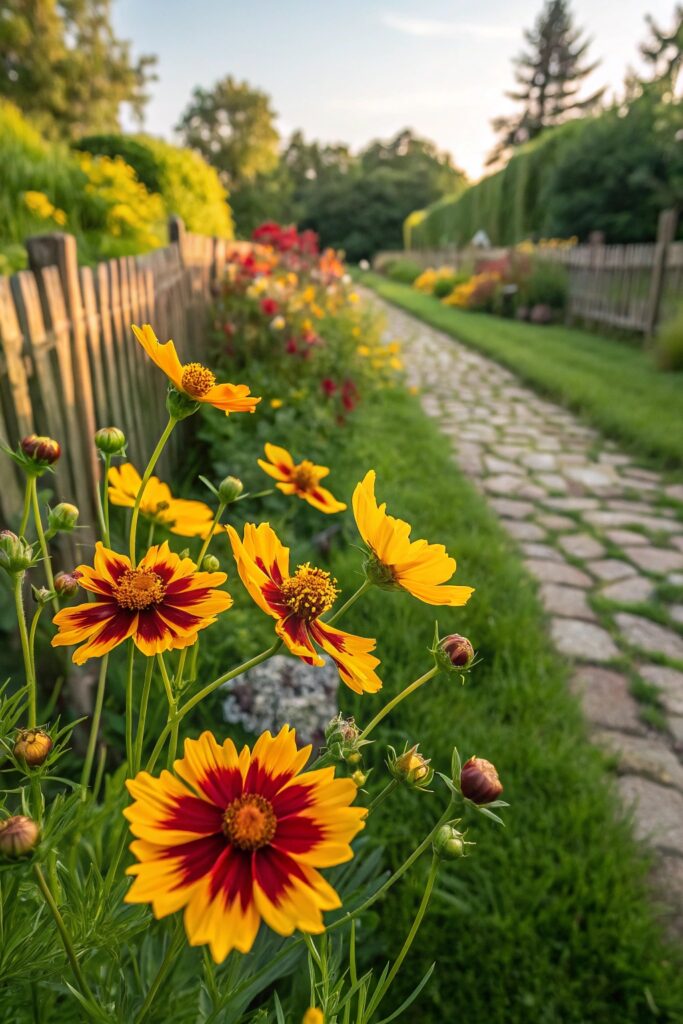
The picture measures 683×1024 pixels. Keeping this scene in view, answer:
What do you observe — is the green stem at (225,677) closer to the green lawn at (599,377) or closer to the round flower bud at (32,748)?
the round flower bud at (32,748)

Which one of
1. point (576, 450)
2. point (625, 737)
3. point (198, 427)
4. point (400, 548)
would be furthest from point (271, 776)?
point (576, 450)

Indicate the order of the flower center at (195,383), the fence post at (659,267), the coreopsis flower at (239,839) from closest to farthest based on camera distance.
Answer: the coreopsis flower at (239,839) < the flower center at (195,383) < the fence post at (659,267)

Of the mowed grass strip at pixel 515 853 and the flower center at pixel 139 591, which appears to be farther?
the mowed grass strip at pixel 515 853

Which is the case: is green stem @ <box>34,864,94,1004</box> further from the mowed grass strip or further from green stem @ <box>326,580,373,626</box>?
the mowed grass strip

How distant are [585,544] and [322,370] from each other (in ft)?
6.38

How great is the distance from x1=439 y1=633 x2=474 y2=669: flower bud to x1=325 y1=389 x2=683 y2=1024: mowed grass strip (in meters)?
0.24

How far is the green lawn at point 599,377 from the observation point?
193 inches

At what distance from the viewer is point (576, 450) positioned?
15.8 feet

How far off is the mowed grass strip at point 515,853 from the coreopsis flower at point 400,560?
24 centimetres

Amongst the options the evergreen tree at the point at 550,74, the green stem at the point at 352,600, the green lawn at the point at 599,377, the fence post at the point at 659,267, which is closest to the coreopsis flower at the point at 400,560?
the green stem at the point at 352,600

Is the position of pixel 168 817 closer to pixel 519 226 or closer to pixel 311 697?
pixel 311 697

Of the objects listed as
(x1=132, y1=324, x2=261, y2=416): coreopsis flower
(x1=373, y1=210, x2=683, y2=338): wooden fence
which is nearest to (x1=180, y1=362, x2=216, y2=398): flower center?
(x1=132, y1=324, x2=261, y2=416): coreopsis flower

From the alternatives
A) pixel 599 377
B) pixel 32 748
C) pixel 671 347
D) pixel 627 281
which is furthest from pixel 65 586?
pixel 627 281

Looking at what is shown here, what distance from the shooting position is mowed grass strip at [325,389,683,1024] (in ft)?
4.55
